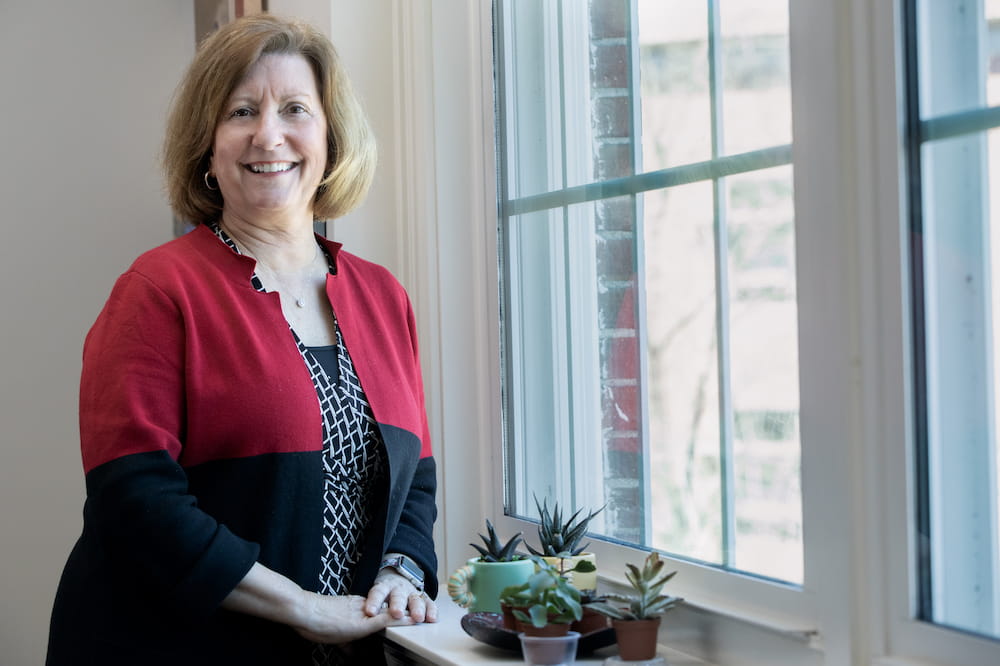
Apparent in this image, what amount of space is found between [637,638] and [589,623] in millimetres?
124

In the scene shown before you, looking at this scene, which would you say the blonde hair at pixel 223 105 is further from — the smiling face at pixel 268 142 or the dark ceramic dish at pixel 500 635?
the dark ceramic dish at pixel 500 635

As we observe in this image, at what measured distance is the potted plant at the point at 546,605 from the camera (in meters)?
1.28

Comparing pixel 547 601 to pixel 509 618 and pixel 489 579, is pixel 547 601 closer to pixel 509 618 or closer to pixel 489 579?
pixel 509 618

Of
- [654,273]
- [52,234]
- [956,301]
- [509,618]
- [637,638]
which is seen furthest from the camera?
[52,234]

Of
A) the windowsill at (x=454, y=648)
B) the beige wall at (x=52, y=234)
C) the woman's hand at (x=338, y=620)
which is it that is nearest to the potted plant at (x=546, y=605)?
the windowsill at (x=454, y=648)

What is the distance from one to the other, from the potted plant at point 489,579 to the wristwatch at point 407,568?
0.55ft

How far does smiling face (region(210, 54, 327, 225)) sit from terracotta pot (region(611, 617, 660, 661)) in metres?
0.86

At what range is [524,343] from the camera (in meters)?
1.97

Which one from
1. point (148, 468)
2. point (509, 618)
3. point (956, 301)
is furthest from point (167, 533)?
point (956, 301)

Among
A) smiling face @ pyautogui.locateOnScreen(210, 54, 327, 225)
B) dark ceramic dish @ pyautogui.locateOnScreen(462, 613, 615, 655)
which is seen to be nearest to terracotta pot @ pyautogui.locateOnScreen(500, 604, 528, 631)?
dark ceramic dish @ pyautogui.locateOnScreen(462, 613, 615, 655)

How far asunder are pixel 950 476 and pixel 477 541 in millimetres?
1143

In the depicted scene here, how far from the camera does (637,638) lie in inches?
49.6

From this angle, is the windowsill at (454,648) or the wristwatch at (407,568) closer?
the windowsill at (454,648)

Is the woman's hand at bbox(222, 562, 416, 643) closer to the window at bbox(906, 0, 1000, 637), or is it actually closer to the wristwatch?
the wristwatch
